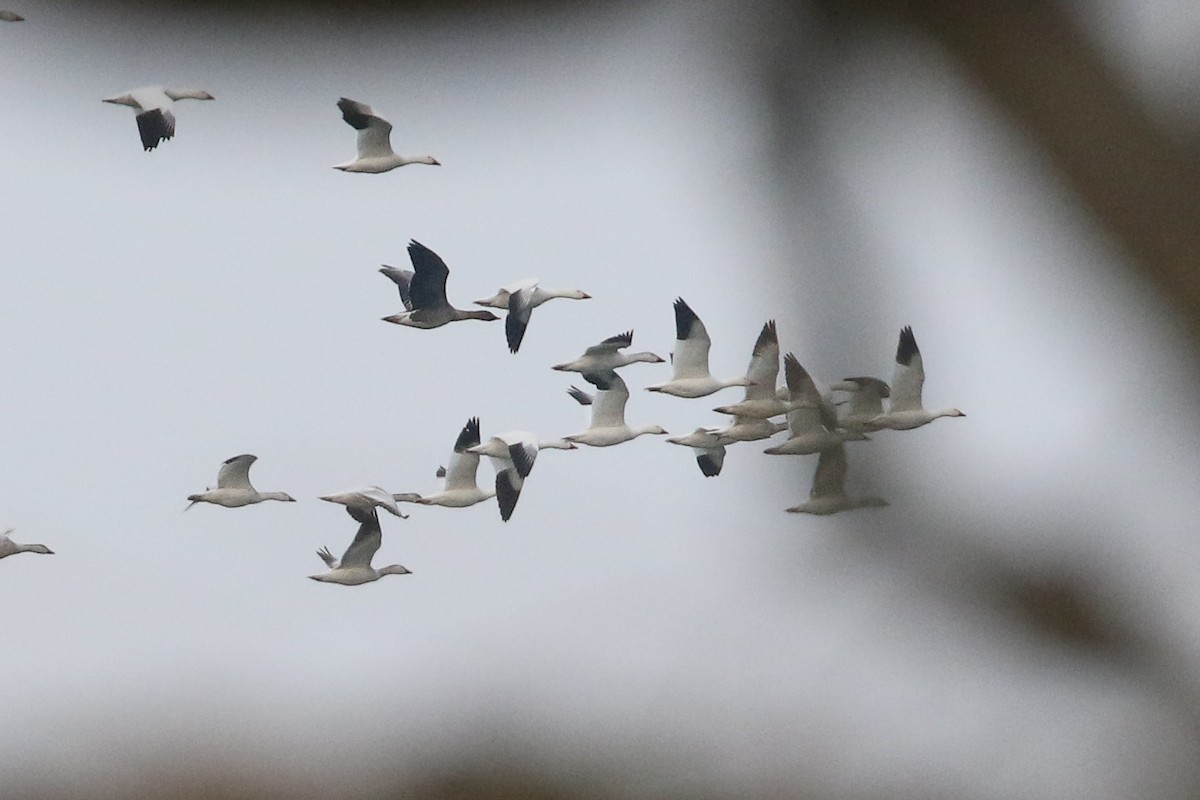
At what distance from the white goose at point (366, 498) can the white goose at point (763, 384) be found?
0.60 feet

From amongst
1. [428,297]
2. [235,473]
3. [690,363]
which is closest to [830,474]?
[690,363]

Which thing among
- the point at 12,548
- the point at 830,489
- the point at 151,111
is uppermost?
the point at 151,111

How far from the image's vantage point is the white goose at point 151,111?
548 mm

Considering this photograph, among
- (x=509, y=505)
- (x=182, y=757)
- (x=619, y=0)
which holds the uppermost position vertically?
(x=619, y=0)

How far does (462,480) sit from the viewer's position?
651mm

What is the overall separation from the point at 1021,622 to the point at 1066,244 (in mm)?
155

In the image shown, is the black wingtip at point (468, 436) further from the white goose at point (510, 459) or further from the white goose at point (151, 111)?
the white goose at point (151, 111)

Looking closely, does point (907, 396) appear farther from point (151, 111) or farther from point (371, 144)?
point (151, 111)

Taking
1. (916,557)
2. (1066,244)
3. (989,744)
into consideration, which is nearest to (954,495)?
(916,557)

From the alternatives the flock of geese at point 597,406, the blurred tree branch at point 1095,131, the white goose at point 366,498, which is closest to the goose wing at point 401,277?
the flock of geese at point 597,406

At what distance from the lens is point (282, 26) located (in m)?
0.38

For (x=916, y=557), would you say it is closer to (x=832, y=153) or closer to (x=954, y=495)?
(x=954, y=495)

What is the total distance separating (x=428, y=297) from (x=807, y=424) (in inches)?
8.3

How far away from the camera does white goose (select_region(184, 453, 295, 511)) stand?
62 cm
